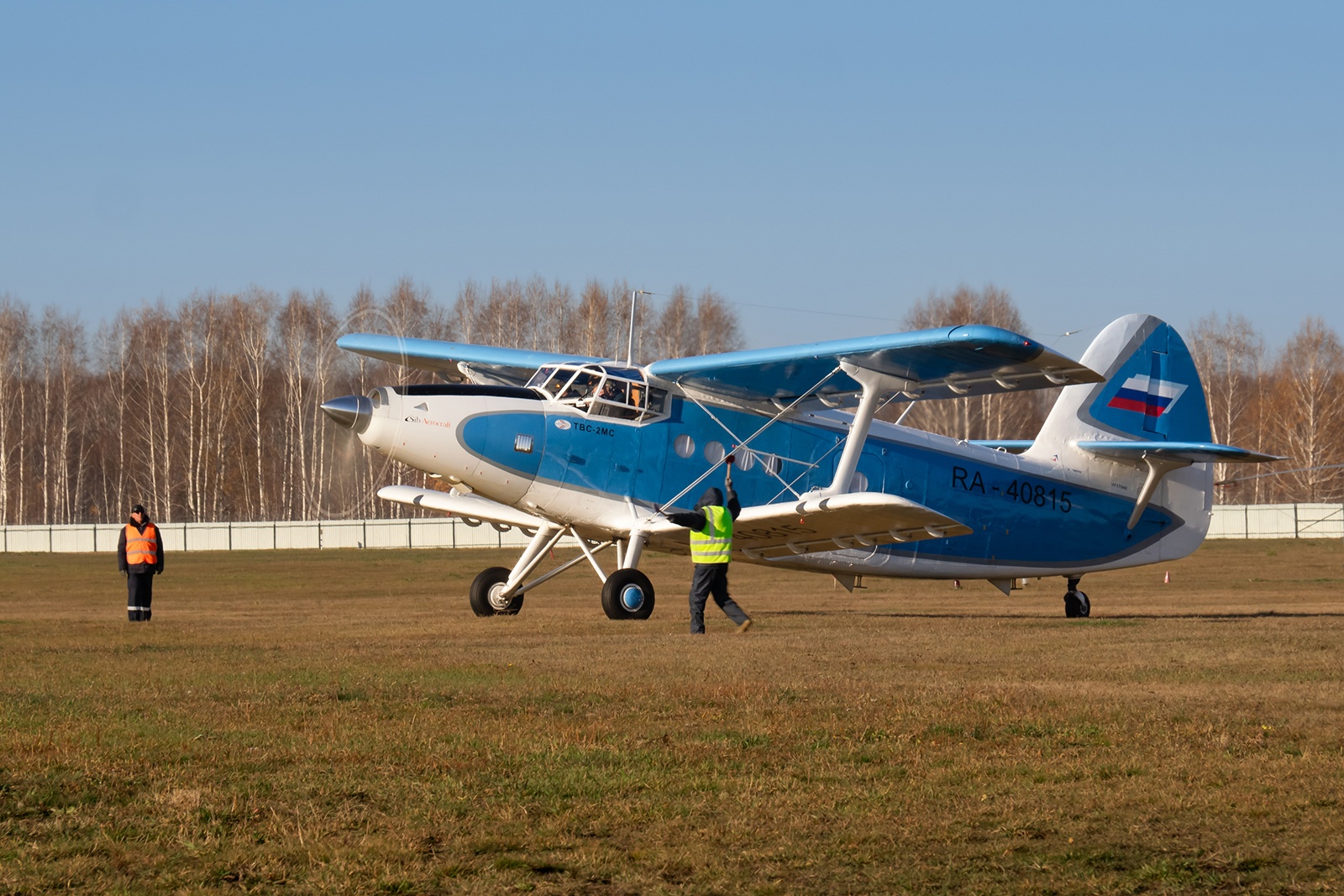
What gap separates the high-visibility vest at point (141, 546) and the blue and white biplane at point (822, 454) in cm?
355

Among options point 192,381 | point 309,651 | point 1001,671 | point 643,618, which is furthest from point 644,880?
point 192,381

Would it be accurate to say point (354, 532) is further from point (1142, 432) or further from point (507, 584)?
point (1142, 432)

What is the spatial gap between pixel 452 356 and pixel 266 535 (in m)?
44.3

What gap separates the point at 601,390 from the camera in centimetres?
1825

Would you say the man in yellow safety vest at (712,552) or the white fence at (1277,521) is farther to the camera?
the white fence at (1277,521)

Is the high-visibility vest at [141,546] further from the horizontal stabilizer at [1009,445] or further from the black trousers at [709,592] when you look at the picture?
the horizontal stabilizer at [1009,445]

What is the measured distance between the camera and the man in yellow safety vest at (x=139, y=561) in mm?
19172

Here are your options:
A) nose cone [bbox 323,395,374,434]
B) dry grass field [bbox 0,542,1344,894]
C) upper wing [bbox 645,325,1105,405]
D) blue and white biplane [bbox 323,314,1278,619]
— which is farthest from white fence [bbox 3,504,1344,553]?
dry grass field [bbox 0,542,1344,894]

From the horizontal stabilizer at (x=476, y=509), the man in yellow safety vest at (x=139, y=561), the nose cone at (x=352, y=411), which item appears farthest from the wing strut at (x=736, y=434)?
the man in yellow safety vest at (x=139, y=561)

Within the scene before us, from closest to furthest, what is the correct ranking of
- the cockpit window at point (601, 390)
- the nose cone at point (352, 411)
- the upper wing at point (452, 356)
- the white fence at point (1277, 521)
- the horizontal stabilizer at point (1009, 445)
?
the nose cone at point (352, 411)
the cockpit window at point (601, 390)
the upper wing at point (452, 356)
the horizontal stabilizer at point (1009, 445)
the white fence at point (1277, 521)

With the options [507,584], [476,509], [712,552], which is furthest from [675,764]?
[476,509]

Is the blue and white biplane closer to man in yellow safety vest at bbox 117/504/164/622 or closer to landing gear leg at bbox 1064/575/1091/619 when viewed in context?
landing gear leg at bbox 1064/575/1091/619

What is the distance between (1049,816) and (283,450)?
73082mm

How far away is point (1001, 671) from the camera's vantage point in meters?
11.3
